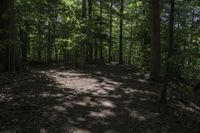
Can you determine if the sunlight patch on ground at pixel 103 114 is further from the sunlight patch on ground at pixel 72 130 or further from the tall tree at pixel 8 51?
the tall tree at pixel 8 51

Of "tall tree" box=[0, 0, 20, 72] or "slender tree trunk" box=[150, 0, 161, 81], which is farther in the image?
"tall tree" box=[0, 0, 20, 72]

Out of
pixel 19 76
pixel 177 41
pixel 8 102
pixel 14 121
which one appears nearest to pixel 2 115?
pixel 14 121

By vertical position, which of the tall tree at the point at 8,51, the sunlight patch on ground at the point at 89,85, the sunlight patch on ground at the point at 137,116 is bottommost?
the sunlight patch on ground at the point at 137,116

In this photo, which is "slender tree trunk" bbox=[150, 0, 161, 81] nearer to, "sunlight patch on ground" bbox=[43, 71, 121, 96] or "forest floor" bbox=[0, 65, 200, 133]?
"forest floor" bbox=[0, 65, 200, 133]

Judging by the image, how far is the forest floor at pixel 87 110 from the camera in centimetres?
757

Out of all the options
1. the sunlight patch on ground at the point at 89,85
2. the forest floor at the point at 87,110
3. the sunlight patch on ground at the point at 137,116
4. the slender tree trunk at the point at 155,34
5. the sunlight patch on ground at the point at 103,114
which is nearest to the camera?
the forest floor at the point at 87,110

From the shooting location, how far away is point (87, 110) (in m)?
8.89

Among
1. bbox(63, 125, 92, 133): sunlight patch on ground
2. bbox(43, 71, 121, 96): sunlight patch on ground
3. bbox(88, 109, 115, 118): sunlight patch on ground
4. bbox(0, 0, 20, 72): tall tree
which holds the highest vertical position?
bbox(0, 0, 20, 72): tall tree

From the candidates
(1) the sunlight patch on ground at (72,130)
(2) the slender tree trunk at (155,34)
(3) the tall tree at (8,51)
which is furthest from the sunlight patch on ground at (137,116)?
(3) the tall tree at (8,51)

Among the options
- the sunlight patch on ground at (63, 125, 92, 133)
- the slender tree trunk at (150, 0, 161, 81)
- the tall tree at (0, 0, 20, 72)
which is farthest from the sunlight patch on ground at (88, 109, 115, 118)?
the tall tree at (0, 0, 20, 72)

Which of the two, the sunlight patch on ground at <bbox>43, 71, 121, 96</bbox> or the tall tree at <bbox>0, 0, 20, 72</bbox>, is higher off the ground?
the tall tree at <bbox>0, 0, 20, 72</bbox>

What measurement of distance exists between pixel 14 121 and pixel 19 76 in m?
7.37

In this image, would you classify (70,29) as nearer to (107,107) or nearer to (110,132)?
(107,107)

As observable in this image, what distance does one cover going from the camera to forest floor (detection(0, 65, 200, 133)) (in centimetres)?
757
